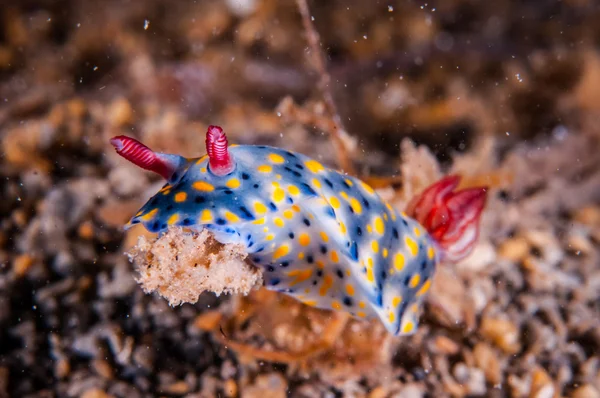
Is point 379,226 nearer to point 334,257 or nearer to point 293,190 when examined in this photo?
point 334,257

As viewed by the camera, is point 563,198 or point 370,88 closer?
point 563,198

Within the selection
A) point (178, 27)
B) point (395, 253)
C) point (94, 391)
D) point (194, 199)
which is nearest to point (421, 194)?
point (395, 253)

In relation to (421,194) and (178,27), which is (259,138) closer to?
(421,194)

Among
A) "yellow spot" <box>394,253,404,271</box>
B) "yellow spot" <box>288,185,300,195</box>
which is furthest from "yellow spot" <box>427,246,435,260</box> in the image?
"yellow spot" <box>288,185,300,195</box>

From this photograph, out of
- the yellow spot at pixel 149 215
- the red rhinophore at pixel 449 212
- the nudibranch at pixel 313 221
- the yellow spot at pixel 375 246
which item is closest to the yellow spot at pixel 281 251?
the nudibranch at pixel 313 221

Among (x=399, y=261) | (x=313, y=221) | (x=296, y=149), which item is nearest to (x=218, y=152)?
(x=313, y=221)

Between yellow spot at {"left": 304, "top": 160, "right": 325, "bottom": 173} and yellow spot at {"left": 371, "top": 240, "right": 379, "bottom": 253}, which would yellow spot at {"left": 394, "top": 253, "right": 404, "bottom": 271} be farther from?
yellow spot at {"left": 304, "top": 160, "right": 325, "bottom": 173}

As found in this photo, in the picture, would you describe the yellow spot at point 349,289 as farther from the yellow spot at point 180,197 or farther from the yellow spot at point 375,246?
the yellow spot at point 180,197
